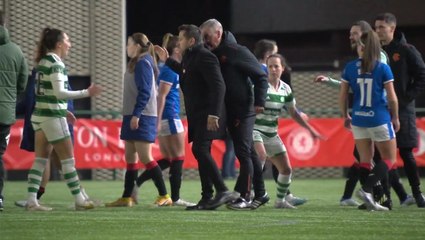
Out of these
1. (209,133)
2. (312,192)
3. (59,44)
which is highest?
(59,44)

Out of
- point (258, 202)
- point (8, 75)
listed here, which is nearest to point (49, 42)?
point (8, 75)

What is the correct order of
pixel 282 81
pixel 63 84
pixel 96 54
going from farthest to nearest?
1. pixel 96 54
2. pixel 282 81
3. pixel 63 84

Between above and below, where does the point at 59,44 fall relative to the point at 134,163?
above

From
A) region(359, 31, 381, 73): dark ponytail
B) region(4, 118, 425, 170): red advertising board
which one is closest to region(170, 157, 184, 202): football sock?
region(359, 31, 381, 73): dark ponytail

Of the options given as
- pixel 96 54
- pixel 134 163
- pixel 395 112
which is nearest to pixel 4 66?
pixel 134 163

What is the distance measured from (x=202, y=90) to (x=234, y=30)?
450 inches

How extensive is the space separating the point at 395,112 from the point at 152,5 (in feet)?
42.7

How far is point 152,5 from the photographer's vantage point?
23031 mm

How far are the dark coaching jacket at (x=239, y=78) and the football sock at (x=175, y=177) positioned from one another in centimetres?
133

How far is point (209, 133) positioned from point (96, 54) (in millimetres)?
10807

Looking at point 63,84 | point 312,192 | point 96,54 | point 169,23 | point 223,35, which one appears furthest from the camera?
point 169,23

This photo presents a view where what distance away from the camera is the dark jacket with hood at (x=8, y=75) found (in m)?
10.9

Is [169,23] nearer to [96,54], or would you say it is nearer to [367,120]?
[96,54]

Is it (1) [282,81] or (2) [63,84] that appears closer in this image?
(2) [63,84]
